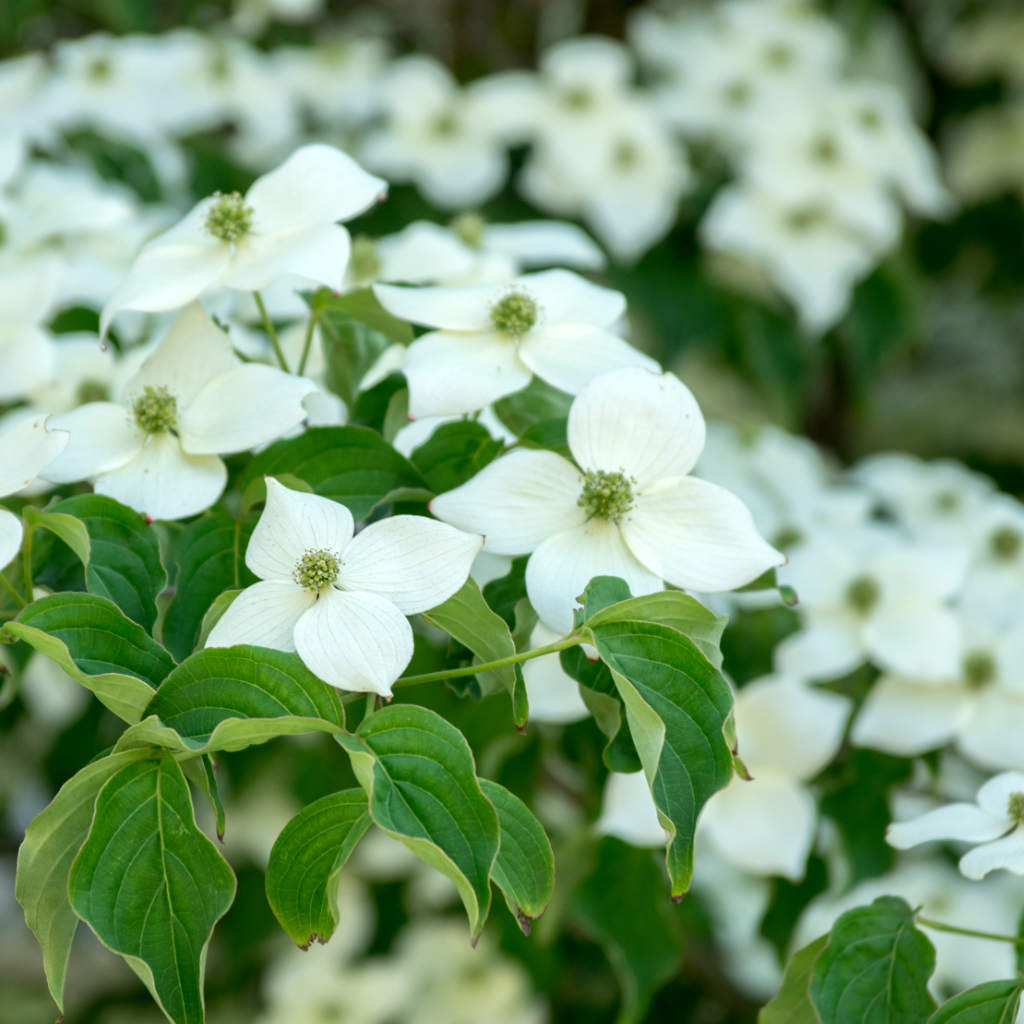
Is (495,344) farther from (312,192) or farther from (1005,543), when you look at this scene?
(1005,543)

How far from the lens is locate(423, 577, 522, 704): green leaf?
41 cm

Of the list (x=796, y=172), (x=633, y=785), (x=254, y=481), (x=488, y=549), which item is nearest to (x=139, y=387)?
(x=254, y=481)

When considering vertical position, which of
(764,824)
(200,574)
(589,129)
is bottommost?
(764,824)

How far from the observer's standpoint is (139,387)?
20.1 inches

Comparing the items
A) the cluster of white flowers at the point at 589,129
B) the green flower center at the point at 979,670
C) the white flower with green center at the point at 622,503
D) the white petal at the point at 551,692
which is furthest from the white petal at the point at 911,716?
the cluster of white flowers at the point at 589,129

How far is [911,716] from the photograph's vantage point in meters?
0.67

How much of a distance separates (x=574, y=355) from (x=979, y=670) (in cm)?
33

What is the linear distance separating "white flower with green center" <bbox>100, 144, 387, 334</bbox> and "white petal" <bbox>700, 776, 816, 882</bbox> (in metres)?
0.35

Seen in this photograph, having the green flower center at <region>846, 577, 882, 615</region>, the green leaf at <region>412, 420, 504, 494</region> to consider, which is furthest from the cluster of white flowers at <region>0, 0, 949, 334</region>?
the green leaf at <region>412, 420, 504, 494</region>

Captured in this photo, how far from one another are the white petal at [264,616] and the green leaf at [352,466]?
74 millimetres

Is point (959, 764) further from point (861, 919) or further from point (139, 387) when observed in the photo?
point (139, 387)

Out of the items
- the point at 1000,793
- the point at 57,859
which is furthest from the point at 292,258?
the point at 1000,793

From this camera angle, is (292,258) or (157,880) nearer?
(157,880)

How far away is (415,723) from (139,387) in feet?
0.68
